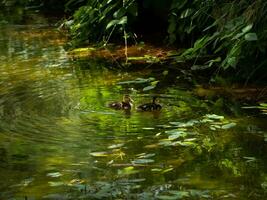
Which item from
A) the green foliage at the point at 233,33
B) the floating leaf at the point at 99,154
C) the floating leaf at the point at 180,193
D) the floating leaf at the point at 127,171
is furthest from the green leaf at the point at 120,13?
the floating leaf at the point at 180,193

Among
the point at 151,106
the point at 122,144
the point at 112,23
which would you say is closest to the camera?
the point at 122,144

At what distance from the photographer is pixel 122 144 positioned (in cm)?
457

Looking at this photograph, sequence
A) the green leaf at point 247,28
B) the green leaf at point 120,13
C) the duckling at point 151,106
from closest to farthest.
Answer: the duckling at point 151,106, the green leaf at point 247,28, the green leaf at point 120,13

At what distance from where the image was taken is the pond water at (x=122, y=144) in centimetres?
372

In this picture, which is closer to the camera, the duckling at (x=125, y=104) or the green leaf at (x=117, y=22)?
the duckling at (x=125, y=104)

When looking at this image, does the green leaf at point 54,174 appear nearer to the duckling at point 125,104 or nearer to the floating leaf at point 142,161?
the floating leaf at point 142,161

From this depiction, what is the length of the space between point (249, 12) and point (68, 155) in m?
2.67

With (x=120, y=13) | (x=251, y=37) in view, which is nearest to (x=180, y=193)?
(x=251, y=37)

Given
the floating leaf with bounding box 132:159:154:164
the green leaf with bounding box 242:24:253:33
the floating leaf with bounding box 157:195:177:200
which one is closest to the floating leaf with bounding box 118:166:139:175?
the floating leaf with bounding box 132:159:154:164

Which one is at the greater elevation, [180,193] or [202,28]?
[202,28]

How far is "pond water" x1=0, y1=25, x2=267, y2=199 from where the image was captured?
372 centimetres

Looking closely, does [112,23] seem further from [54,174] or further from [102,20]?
[54,174]

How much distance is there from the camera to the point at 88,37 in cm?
973

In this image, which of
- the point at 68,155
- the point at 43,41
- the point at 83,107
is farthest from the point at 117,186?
the point at 43,41
